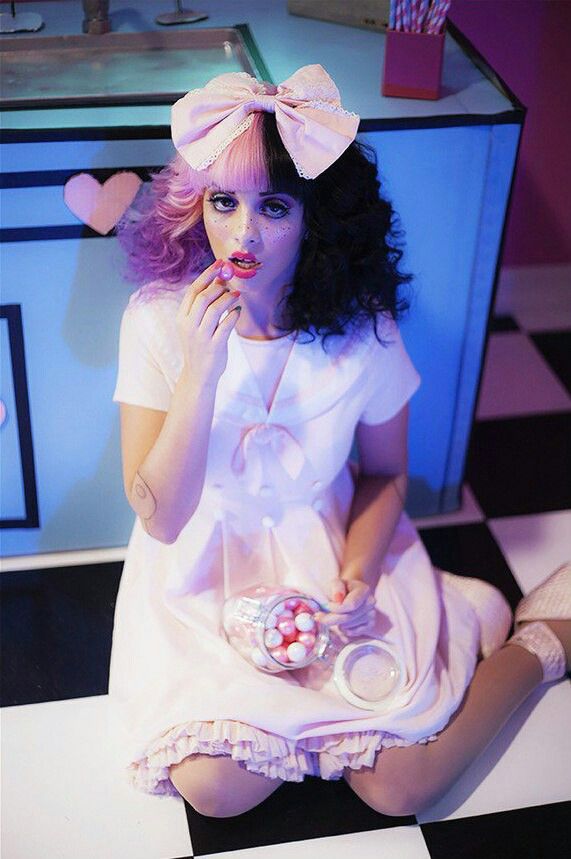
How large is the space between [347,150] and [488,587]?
0.73 metres

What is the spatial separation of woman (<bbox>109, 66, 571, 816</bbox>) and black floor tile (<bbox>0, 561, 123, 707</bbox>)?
12 cm

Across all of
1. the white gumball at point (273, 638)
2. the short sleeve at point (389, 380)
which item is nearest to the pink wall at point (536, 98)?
the short sleeve at point (389, 380)

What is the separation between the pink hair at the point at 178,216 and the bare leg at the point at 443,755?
707 millimetres

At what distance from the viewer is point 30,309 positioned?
169 cm

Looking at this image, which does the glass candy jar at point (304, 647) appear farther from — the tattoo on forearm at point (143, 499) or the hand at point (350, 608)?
the tattoo on forearm at point (143, 499)

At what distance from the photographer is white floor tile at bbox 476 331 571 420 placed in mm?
2326

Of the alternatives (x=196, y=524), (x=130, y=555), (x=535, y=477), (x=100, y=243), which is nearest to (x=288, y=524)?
(x=196, y=524)

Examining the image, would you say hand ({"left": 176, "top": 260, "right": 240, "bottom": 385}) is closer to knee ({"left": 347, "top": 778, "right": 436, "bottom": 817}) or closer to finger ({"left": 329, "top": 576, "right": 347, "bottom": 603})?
finger ({"left": 329, "top": 576, "right": 347, "bottom": 603})

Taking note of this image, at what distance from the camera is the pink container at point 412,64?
63.9 inches

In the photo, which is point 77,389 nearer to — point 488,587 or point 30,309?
point 30,309

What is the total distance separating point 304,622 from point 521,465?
818 mm

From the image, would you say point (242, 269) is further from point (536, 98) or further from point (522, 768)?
point (536, 98)

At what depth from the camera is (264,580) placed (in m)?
1.62

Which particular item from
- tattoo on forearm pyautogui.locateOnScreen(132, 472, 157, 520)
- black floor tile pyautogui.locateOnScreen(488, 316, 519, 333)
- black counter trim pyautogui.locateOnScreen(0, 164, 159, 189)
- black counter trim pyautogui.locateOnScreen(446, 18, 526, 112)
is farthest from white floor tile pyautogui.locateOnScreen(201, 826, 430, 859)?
black floor tile pyautogui.locateOnScreen(488, 316, 519, 333)
